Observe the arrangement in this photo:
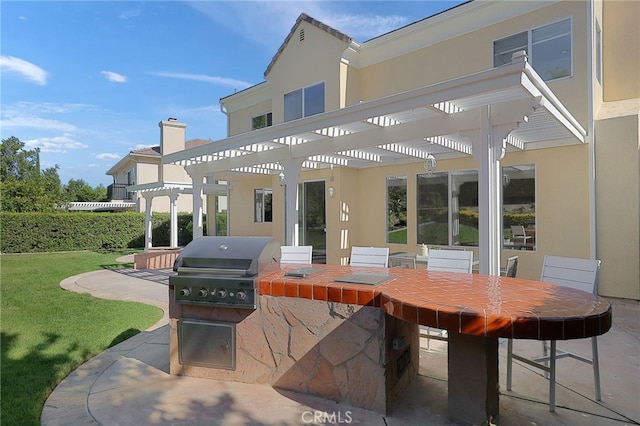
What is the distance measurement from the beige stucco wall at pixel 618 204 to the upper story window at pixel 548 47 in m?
1.54

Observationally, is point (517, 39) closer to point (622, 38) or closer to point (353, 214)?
point (622, 38)

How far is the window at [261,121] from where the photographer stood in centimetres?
1547

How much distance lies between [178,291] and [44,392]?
5.57ft

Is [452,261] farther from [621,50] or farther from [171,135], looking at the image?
[171,135]

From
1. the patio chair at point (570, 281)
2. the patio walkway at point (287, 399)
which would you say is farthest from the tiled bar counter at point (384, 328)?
the patio chair at point (570, 281)

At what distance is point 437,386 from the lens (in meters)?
3.81

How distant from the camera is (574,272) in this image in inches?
159

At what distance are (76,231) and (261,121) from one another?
12152 mm

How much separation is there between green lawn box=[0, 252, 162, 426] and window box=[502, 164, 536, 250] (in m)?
8.34

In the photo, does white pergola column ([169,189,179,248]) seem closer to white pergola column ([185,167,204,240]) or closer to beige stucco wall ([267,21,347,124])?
white pergola column ([185,167,204,240])

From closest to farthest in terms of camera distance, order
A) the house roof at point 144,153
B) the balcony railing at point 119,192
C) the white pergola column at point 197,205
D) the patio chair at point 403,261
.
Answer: the patio chair at point 403,261, the white pergola column at point 197,205, the house roof at point 144,153, the balcony railing at point 119,192

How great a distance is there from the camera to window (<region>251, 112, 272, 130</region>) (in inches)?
609

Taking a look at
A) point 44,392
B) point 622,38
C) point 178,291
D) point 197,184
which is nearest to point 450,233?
point 622,38

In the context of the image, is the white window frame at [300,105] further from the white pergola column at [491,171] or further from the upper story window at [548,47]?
the white pergola column at [491,171]
